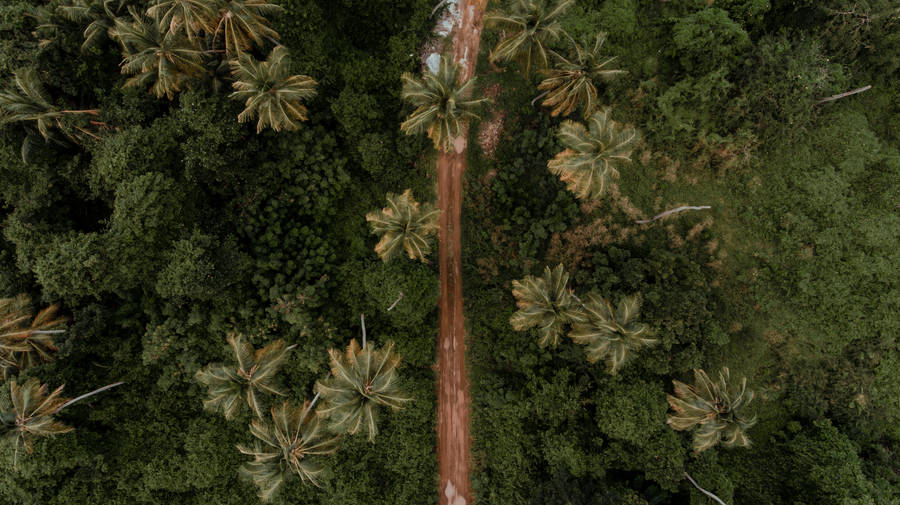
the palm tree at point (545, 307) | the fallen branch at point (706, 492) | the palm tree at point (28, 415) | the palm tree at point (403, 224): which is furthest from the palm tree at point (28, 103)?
the fallen branch at point (706, 492)

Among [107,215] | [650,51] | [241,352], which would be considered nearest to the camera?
[241,352]

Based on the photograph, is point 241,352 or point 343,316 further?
point 343,316

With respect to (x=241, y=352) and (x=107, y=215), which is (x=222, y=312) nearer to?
(x=241, y=352)

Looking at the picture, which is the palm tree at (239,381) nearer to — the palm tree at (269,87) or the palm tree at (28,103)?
the palm tree at (269,87)

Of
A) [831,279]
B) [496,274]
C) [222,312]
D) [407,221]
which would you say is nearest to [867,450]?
[831,279]

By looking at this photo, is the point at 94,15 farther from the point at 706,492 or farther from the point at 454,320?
the point at 706,492
